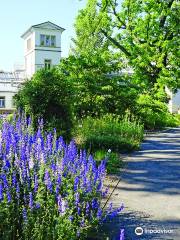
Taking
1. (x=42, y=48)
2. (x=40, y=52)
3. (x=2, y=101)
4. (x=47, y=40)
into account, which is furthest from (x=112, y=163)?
(x=47, y=40)

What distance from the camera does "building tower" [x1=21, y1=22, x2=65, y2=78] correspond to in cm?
5134

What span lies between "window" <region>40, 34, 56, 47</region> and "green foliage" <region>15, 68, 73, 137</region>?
41779mm

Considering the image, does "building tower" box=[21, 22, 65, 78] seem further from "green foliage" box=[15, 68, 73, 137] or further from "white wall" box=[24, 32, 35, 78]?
"green foliage" box=[15, 68, 73, 137]

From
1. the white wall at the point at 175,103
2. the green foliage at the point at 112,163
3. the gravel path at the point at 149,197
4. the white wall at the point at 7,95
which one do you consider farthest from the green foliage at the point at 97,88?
the white wall at the point at 175,103

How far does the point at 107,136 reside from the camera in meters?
11.2

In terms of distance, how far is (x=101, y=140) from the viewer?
10641mm

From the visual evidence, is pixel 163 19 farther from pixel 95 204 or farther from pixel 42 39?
pixel 95 204

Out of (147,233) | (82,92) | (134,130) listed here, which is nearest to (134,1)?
(82,92)

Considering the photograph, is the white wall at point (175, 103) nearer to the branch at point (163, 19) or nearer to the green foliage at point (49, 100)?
the branch at point (163, 19)

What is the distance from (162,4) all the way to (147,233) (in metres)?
26.3

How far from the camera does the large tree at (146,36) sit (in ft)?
94.2

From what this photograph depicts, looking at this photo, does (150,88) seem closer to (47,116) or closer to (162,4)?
(162,4)

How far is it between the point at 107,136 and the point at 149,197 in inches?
203

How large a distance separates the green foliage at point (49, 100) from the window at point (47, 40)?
41779 millimetres
